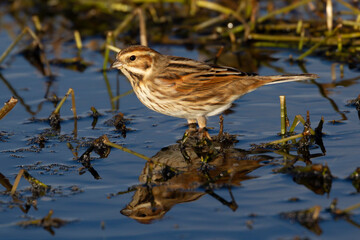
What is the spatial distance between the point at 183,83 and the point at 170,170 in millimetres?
1618

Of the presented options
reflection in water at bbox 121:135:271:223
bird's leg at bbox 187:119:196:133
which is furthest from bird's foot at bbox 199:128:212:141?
bird's leg at bbox 187:119:196:133

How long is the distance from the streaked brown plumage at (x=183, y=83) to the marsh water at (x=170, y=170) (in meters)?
0.47

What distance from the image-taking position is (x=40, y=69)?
11453 millimetres

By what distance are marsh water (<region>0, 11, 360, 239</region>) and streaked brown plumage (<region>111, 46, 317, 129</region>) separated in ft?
1.55

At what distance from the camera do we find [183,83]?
797 cm

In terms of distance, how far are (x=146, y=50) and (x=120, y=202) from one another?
8.62 feet

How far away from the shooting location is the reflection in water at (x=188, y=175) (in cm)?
609

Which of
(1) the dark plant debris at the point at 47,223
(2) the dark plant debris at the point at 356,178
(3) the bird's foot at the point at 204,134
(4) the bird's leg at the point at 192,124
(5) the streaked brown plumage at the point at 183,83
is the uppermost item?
(5) the streaked brown plumage at the point at 183,83

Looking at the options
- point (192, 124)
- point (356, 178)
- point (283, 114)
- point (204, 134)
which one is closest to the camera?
point (356, 178)

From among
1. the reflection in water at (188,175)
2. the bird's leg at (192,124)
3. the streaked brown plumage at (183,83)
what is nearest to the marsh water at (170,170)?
the reflection in water at (188,175)

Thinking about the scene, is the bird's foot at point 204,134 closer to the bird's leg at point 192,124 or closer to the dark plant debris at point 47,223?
the bird's leg at point 192,124

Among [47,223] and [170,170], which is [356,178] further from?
[47,223]

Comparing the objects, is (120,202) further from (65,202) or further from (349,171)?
(349,171)

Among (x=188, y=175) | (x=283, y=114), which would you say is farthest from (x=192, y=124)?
(x=188, y=175)
